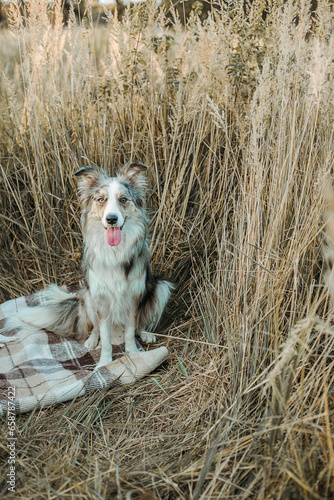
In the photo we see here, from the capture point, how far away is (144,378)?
8.51 ft

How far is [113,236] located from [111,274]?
0.31 metres

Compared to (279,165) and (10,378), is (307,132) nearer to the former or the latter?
(279,165)

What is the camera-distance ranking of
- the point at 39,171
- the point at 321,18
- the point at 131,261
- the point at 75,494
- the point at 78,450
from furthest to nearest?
the point at 39,171 < the point at 131,261 < the point at 321,18 < the point at 78,450 < the point at 75,494

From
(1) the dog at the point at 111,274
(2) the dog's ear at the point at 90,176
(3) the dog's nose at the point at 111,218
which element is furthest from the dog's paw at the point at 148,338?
(2) the dog's ear at the point at 90,176

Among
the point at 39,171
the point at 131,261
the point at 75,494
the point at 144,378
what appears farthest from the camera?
the point at 39,171

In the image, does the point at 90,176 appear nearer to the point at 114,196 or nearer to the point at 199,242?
the point at 114,196

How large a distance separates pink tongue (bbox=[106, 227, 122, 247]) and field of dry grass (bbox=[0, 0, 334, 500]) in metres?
0.65

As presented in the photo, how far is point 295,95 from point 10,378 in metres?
2.35

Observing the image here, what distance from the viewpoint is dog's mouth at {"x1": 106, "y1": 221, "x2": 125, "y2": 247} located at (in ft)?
8.67

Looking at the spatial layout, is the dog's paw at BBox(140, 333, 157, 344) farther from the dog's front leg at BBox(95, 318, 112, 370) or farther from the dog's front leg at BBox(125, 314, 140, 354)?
the dog's front leg at BBox(95, 318, 112, 370)

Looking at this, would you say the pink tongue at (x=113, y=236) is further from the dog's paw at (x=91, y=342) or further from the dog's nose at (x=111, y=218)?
the dog's paw at (x=91, y=342)

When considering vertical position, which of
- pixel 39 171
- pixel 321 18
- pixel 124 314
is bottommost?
pixel 124 314

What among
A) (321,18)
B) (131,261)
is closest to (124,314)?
(131,261)

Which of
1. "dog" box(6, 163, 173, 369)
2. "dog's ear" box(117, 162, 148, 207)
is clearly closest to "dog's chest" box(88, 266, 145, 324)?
"dog" box(6, 163, 173, 369)
